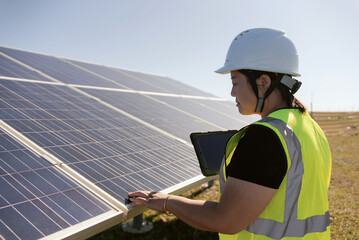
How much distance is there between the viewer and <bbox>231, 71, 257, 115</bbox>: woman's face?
2.01 metres

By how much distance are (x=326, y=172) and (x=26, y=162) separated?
2.92 meters

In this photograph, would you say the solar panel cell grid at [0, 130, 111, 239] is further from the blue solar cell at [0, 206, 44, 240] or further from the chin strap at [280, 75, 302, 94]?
the chin strap at [280, 75, 302, 94]

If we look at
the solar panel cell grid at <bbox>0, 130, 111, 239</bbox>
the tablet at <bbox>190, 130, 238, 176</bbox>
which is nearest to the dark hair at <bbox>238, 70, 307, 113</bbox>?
the tablet at <bbox>190, 130, 238, 176</bbox>

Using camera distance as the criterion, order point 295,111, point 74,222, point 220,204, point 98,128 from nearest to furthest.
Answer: point 220,204 < point 295,111 < point 74,222 < point 98,128

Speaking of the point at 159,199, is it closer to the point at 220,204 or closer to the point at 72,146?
the point at 220,204

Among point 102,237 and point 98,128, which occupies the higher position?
point 98,128

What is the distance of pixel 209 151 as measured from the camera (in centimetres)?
274

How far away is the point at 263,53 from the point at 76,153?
2639 millimetres

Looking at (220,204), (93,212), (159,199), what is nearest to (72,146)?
(93,212)

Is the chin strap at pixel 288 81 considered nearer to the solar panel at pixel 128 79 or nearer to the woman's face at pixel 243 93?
the woman's face at pixel 243 93

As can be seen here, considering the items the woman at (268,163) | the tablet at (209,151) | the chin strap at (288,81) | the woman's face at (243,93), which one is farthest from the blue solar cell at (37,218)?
the chin strap at (288,81)

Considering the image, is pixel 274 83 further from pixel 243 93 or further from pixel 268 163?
pixel 268 163

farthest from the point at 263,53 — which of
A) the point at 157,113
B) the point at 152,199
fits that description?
the point at 157,113

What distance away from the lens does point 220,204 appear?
5.71 ft
